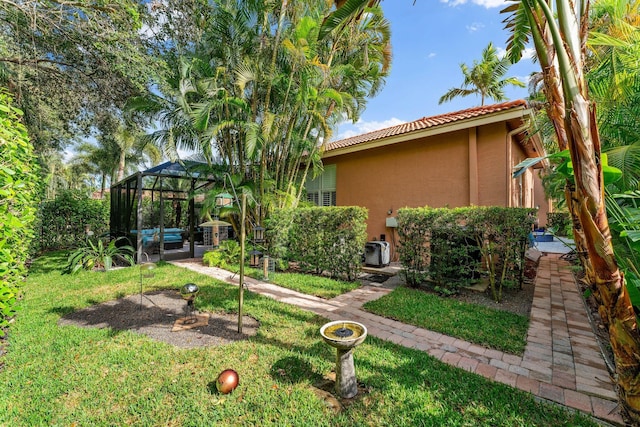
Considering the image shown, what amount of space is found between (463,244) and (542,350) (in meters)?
2.45

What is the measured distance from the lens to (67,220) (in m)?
11.5

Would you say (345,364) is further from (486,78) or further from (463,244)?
(486,78)

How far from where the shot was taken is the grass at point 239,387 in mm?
2307

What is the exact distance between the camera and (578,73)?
1.47 metres

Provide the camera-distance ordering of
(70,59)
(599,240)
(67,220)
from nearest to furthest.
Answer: (599,240) < (70,59) < (67,220)

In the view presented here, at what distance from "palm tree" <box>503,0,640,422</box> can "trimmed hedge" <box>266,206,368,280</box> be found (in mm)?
5200

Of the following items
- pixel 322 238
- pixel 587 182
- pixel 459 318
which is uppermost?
pixel 587 182

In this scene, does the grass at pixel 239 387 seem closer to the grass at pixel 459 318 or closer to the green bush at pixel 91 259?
the grass at pixel 459 318

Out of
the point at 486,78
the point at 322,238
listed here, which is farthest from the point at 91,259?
the point at 486,78

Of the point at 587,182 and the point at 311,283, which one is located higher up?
the point at 587,182

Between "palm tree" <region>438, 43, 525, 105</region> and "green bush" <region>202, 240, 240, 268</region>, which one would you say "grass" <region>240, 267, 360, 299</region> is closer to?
"green bush" <region>202, 240, 240, 268</region>

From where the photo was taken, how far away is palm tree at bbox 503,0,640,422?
4.53 ft

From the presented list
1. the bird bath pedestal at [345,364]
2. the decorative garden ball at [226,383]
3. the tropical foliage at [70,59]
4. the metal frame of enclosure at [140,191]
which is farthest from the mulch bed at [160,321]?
the tropical foliage at [70,59]

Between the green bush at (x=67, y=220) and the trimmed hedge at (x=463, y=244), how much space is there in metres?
12.8
